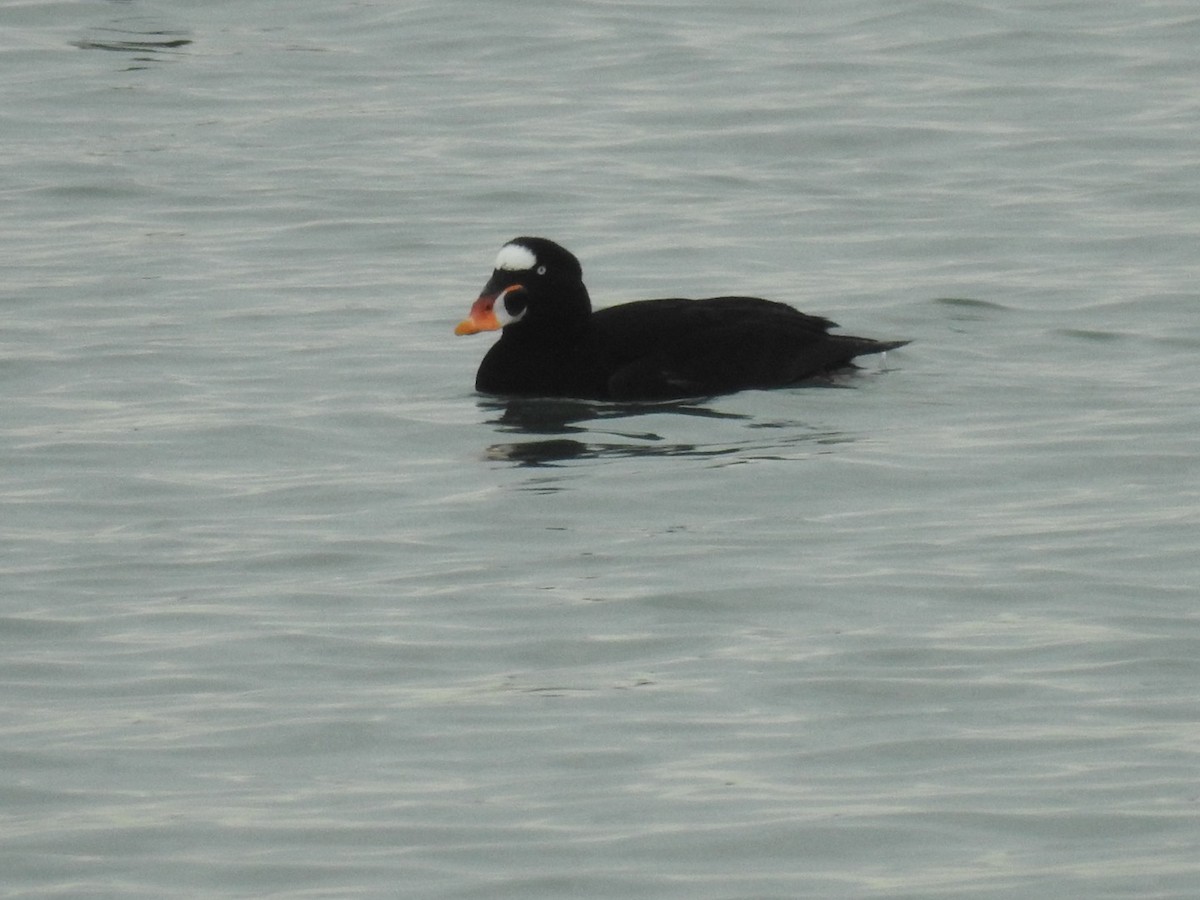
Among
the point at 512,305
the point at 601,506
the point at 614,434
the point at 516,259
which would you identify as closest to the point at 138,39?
the point at 516,259

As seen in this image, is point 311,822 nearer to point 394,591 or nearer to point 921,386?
point 394,591

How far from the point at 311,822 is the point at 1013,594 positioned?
8.55 ft

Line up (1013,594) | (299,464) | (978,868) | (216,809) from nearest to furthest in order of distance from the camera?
(978,868), (216,809), (1013,594), (299,464)

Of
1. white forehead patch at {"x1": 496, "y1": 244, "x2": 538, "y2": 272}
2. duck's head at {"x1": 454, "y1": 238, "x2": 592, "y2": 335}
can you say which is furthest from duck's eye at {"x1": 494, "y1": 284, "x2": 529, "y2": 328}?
white forehead patch at {"x1": 496, "y1": 244, "x2": 538, "y2": 272}

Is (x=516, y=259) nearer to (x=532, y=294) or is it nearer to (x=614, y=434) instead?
(x=532, y=294)

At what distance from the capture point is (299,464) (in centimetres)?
1026

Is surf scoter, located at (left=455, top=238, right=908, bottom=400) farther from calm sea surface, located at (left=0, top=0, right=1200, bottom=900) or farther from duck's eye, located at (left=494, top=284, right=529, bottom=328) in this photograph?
calm sea surface, located at (left=0, top=0, right=1200, bottom=900)

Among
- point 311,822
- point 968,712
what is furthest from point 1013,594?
point 311,822

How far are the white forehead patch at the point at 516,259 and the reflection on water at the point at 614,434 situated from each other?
2.02ft

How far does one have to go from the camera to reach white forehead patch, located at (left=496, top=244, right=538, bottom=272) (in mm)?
11711

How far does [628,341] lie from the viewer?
37.3ft

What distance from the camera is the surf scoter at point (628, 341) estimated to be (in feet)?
36.9

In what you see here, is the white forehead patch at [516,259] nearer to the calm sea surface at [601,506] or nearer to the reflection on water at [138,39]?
the calm sea surface at [601,506]

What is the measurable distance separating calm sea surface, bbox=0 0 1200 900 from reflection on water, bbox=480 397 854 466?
3cm
